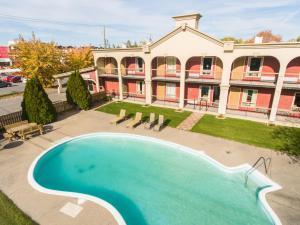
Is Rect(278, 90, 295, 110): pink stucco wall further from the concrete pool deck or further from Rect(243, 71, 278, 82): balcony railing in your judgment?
the concrete pool deck

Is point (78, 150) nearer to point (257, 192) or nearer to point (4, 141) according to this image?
point (4, 141)

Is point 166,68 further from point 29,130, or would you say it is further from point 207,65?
point 29,130

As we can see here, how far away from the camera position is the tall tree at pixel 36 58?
31.5m

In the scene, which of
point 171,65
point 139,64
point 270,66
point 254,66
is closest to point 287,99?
point 270,66

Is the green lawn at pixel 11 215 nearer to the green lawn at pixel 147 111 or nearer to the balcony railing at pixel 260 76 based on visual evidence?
the green lawn at pixel 147 111

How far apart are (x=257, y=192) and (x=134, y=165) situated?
7584 mm

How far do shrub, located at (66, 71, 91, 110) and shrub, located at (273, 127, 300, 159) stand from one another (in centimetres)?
2058

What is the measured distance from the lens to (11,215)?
8133 mm

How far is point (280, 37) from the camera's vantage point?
7369cm

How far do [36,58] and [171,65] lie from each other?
23789 mm

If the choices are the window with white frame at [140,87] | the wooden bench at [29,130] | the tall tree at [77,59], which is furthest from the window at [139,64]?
the tall tree at [77,59]

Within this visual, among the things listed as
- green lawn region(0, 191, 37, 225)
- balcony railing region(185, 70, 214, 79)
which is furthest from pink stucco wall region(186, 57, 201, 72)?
green lawn region(0, 191, 37, 225)

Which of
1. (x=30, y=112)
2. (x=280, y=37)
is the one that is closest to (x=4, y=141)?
(x=30, y=112)

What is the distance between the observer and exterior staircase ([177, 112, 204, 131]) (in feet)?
59.4
